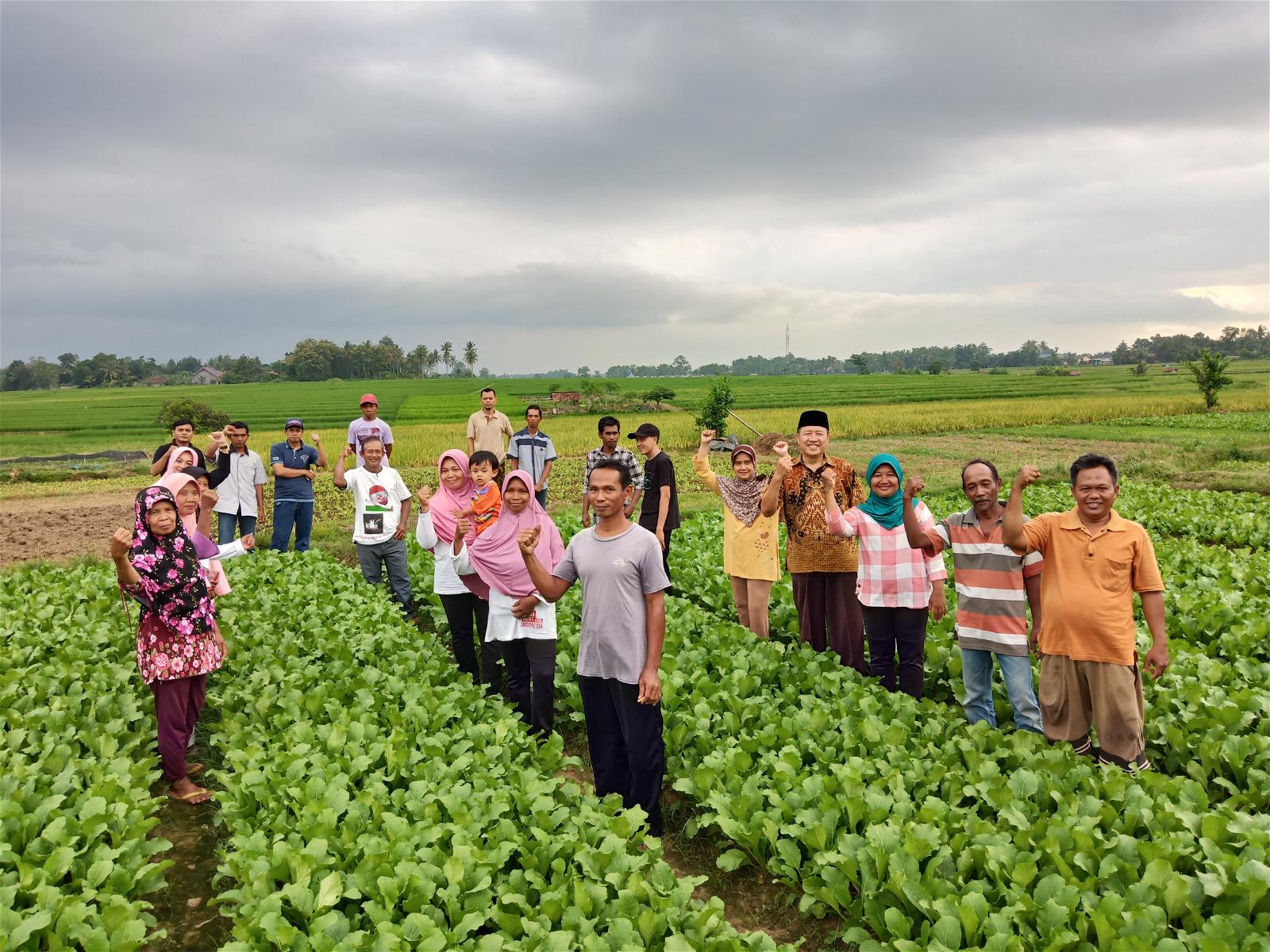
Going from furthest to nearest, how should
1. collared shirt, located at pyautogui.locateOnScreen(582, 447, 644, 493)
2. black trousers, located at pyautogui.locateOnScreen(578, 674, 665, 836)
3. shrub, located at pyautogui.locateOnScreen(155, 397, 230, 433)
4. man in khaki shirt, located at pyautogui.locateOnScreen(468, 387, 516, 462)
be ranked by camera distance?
shrub, located at pyautogui.locateOnScreen(155, 397, 230, 433) < man in khaki shirt, located at pyautogui.locateOnScreen(468, 387, 516, 462) < collared shirt, located at pyautogui.locateOnScreen(582, 447, 644, 493) < black trousers, located at pyautogui.locateOnScreen(578, 674, 665, 836)

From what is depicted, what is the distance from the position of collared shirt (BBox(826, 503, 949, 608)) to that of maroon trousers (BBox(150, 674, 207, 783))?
4.60 meters

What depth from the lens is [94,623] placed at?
7363mm

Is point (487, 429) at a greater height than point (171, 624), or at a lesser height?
greater

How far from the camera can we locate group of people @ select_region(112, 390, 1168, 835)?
169 inches

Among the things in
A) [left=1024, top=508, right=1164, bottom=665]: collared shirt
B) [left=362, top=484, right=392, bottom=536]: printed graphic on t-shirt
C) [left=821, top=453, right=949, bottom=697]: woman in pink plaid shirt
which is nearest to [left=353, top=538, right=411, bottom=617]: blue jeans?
[left=362, top=484, right=392, bottom=536]: printed graphic on t-shirt

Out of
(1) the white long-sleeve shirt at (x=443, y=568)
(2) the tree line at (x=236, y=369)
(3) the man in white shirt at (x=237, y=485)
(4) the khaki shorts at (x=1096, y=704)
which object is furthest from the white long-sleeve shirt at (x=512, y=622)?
(2) the tree line at (x=236, y=369)

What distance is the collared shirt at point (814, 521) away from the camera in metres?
5.99

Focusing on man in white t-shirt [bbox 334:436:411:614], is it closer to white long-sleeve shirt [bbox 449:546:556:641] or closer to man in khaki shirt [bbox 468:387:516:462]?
man in khaki shirt [bbox 468:387:516:462]

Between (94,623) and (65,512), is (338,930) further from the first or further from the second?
(65,512)

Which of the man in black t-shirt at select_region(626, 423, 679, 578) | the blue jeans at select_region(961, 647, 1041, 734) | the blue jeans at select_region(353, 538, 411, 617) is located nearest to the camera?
the blue jeans at select_region(961, 647, 1041, 734)

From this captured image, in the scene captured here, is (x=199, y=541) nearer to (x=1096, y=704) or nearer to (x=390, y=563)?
(x=390, y=563)

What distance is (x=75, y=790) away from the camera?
4.36m

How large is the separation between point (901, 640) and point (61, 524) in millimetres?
17761

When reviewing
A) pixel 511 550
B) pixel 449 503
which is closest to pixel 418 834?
pixel 511 550
